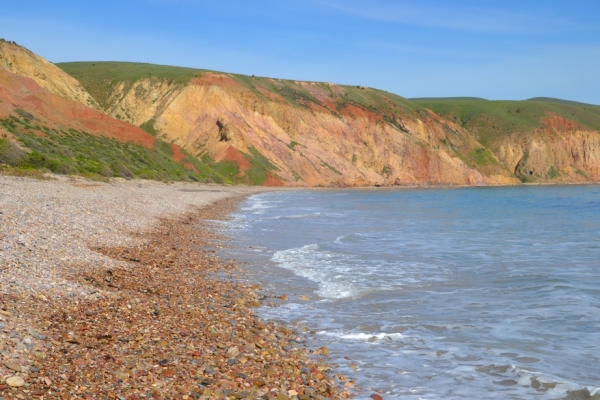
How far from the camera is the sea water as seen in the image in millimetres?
7164

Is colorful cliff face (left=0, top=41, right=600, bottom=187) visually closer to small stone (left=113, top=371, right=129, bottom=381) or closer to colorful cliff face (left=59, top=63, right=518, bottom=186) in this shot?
colorful cliff face (left=59, top=63, right=518, bottom=186)

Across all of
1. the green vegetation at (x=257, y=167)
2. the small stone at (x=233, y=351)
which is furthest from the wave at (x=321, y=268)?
the green vegetation at (x=257, y=167)

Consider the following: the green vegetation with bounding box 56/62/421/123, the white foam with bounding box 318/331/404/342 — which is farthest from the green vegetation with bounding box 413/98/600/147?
the white foam with bounding box 318/331/404/342

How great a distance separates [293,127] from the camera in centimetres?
8900

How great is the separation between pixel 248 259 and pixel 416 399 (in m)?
9.74

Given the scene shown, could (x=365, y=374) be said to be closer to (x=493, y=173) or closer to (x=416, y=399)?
(x=416, y=399)

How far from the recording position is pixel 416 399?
21.0ft

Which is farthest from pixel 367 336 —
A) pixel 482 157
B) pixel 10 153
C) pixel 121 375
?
pixel 482 157

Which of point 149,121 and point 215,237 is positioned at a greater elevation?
point 149,121

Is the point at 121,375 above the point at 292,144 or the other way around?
the other way around

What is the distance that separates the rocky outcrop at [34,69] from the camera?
62.0 m

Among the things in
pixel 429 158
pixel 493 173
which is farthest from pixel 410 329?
pixel 493 173

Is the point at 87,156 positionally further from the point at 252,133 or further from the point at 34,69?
the point at 252,133

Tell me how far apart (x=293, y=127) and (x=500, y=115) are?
A: 7630cm
